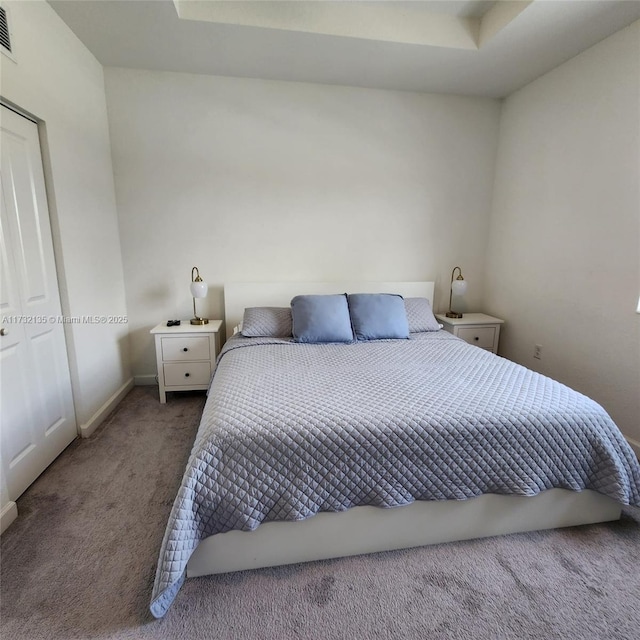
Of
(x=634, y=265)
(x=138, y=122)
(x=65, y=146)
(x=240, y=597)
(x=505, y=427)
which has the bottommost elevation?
(x=240, y=597)

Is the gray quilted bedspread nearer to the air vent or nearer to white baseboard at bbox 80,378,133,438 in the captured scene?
white baseboard at bbox 80,378,133,438

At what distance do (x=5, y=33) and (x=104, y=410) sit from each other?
2.20 meters

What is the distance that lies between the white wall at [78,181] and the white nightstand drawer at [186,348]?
431 millimetres

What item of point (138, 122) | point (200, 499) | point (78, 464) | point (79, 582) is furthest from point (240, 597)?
point (138, 122)

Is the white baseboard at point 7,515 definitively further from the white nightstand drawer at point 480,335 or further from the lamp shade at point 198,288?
the white nightstand drawer at point 480,335

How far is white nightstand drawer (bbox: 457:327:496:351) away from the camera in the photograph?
10.2ft

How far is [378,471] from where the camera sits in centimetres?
136

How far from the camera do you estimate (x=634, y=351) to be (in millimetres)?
2088

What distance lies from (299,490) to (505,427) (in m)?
0.88

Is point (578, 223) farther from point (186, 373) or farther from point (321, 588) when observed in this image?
point (186, 373)

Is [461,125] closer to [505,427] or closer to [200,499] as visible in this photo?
[505,427]

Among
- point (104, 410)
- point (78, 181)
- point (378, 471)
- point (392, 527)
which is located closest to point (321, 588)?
point (392, 527)

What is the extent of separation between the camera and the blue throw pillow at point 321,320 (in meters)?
2.47

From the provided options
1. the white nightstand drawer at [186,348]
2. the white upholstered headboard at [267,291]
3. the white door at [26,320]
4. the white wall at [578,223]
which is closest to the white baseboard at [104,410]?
the white door at [26,320]
